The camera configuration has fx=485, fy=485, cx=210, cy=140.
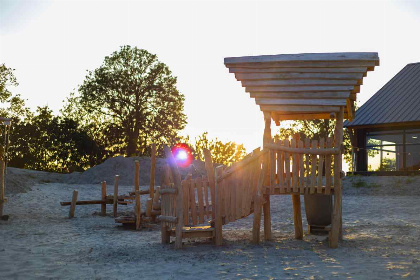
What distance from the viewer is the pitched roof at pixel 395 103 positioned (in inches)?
1024

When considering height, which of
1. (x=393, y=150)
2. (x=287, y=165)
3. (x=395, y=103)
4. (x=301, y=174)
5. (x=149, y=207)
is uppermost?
(x=395, y=103)

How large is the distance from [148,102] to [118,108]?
2.88m

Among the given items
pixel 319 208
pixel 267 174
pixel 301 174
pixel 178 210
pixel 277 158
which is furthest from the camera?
pixel 319 208

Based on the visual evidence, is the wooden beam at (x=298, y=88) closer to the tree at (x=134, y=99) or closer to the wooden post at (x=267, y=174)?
the wooden post at (x=267, y=174)

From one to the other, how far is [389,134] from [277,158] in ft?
60.5

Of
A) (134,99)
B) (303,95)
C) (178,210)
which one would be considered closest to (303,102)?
(303,95)

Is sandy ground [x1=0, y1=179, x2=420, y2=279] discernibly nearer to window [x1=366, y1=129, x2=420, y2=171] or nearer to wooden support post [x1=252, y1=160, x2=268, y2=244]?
wooden support post [x1=252, y1=160, x2=268, y2=244]

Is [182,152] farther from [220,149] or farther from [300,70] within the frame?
[300,70]

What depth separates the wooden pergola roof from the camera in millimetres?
10047

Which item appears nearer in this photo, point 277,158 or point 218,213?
point 218,213

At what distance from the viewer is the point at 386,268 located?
7.40 metres

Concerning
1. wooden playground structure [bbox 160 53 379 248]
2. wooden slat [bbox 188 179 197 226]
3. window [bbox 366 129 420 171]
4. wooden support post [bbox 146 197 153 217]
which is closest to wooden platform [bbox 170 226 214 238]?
wooden playground structure [bbox 160 53 379 248]

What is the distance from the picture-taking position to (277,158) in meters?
10.4

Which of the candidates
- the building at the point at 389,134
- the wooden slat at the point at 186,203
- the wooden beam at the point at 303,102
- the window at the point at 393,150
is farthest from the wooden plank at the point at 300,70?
the window at the point at 393,150
